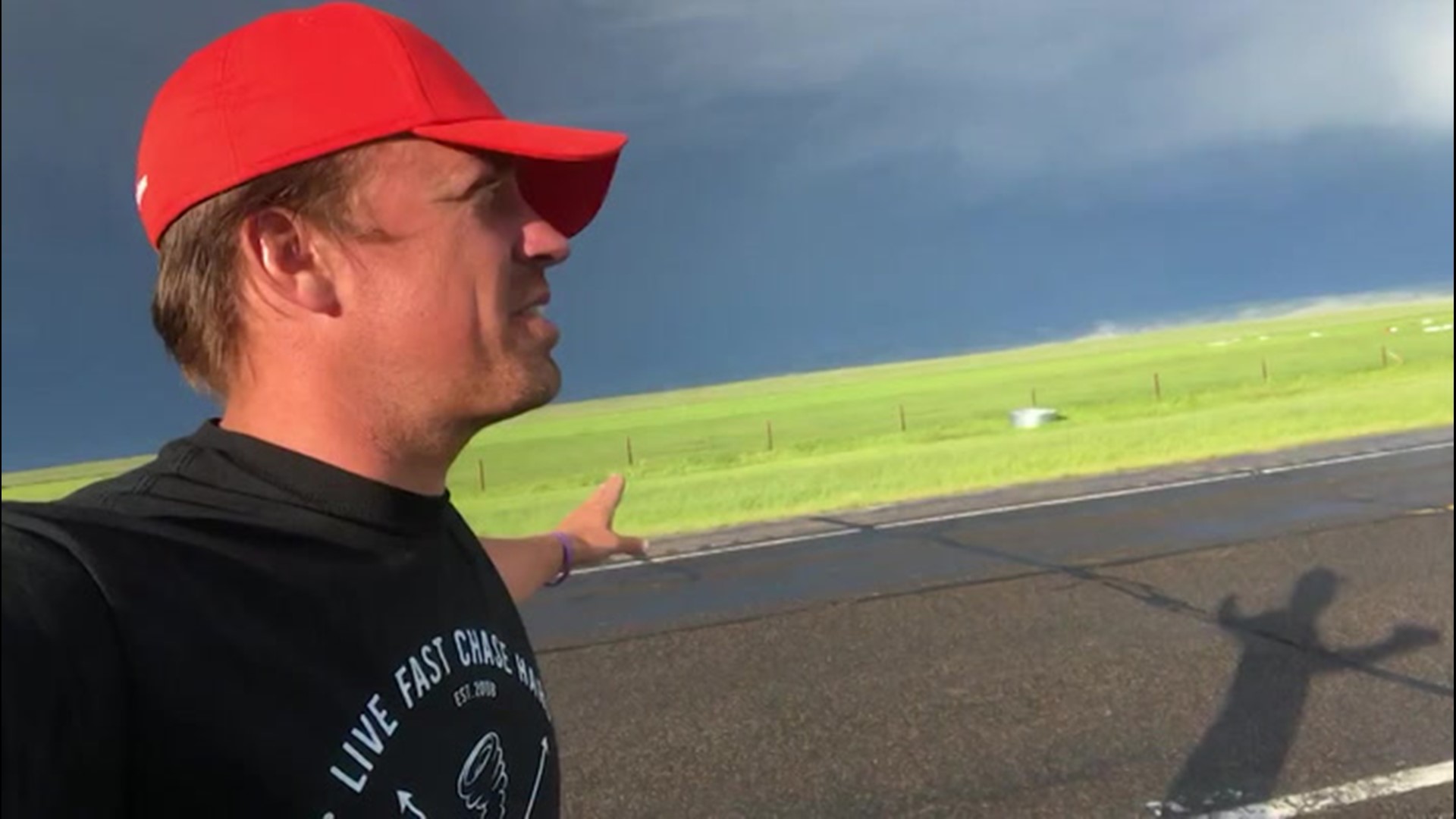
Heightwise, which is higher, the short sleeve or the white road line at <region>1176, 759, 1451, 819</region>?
the short sleeve

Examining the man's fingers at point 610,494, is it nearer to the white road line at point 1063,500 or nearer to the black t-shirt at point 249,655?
the black t-shirt at point 249,655

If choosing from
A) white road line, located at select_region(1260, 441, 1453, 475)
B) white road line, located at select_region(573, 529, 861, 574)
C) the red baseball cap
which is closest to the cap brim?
the red baseball cap

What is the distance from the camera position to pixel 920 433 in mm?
20922

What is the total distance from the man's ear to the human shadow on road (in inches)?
130

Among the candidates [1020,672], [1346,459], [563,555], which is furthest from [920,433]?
[563,555]

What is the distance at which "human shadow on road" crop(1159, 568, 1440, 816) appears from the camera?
3.91 meters

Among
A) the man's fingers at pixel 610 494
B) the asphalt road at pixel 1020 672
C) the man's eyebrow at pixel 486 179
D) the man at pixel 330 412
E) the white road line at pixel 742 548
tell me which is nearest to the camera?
the man at pixel 330 412

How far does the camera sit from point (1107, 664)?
5.33 metres

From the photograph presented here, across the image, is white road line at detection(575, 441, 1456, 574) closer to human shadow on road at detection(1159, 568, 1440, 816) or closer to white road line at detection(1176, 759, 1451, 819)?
human shadow on road at detection(1159, 568, 1440, 816)

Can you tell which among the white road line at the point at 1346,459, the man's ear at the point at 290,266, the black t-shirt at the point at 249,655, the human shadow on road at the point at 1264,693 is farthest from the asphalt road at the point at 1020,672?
the white road line at the point at 1346,459

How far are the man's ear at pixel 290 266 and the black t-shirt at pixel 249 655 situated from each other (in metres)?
0.15

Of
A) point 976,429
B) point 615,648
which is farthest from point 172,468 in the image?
point 976,429

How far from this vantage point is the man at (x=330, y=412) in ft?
3.31

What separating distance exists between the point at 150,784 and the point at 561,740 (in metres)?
3.96
